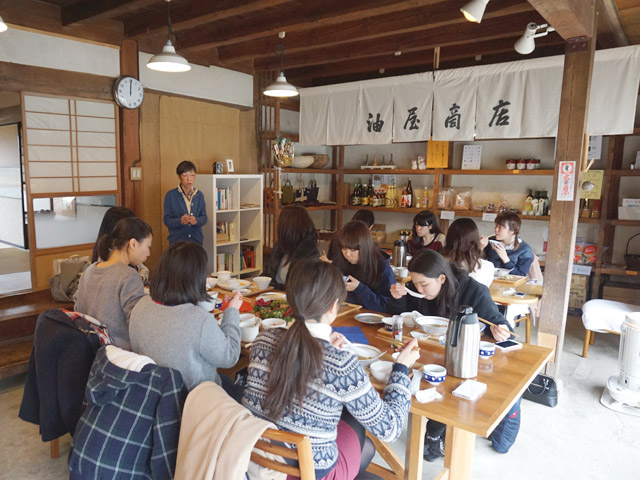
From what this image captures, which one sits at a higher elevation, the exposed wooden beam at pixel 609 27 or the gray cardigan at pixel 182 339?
the exposed wooden beam at pixel 609 27

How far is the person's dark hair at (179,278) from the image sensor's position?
6.36 feet

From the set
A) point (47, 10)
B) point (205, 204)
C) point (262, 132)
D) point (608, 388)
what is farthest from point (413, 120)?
point (47, 10)

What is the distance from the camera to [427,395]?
1.70 m

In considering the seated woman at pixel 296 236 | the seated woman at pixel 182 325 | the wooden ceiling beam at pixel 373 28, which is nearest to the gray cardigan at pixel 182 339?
the seated woman at pixel 182 325

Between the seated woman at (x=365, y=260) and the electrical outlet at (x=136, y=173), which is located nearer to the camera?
the seated woman at (x=365, y=260)

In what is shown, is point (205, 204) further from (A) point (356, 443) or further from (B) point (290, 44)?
(A) point (356, 443)

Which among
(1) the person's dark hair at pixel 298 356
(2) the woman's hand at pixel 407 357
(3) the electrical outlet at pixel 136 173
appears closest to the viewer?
(1) the person's dark hair at pixel 298 356

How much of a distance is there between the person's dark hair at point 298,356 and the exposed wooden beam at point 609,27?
3.19m

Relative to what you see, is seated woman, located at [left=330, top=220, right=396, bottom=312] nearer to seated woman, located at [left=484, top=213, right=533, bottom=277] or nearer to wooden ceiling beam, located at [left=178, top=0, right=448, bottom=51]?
seated woman, located at [left=484, top=213, right=533, bottom=277]

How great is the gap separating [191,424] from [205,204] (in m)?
3.59

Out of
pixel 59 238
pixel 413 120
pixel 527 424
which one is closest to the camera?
pixel 527 424

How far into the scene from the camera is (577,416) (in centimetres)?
312

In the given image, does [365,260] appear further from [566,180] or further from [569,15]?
[569,15]

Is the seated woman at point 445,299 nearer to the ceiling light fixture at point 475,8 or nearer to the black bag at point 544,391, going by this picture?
the black bag at point 544,391
